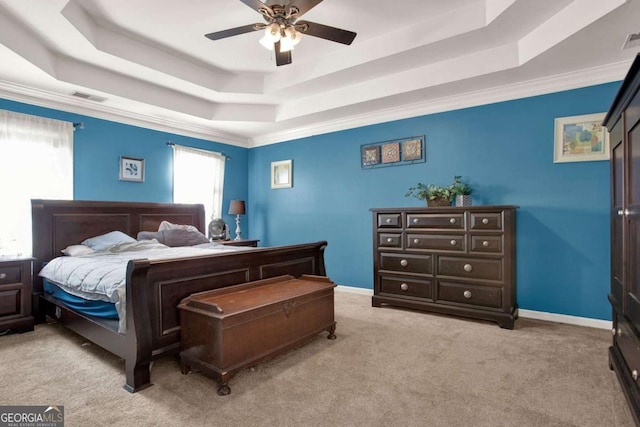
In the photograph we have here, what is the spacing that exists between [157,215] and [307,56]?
2.87 m

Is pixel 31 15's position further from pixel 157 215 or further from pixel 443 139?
pixel 443 139

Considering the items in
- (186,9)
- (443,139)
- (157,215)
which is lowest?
(157,215)

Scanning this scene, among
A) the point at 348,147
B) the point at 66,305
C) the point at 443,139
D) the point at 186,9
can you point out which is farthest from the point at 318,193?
the point at 66,305

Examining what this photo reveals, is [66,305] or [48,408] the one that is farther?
[66,305]

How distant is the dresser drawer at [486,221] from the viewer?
3334 millimetres

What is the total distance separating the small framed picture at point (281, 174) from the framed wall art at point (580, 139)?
3635 millimetres

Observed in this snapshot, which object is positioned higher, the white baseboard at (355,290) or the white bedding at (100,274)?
the white bedding at (100,274)

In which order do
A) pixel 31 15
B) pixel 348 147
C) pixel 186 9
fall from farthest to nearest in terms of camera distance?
pixel 348 147 → pixel 186 9 → pixel 31 15

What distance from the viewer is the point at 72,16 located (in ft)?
9.27

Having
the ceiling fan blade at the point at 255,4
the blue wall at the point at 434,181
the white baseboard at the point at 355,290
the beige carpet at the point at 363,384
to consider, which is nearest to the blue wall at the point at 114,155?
the blue wall at the point at 434,181

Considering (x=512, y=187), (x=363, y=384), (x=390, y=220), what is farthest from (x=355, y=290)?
(x=363, y=384)

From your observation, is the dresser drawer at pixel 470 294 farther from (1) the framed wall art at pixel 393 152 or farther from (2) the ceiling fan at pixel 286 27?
(2) the ceiling fan at pixel 286 27

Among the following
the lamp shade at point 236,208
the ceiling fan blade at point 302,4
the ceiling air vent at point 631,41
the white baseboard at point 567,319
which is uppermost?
the ceiling fan blade at point 302,4

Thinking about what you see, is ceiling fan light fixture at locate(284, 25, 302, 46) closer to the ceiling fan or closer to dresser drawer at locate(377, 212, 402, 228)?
the ceiling fan
